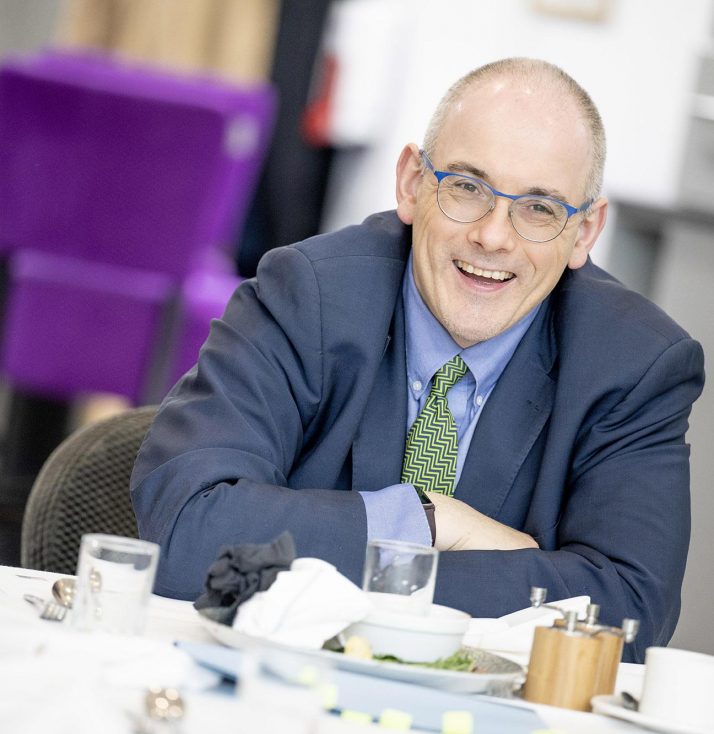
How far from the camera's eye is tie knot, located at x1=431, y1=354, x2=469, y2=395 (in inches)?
72.4

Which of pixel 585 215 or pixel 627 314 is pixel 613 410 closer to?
pixel 627 314

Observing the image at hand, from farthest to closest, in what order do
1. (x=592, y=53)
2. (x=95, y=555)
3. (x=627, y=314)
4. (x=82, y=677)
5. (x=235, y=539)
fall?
(x=592, y=53) < (x=627, y=314) < (x=235, y=539) < (x=95, y=555) < (x=82, y=677)

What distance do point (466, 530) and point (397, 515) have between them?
0.10m

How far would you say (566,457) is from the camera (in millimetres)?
1758

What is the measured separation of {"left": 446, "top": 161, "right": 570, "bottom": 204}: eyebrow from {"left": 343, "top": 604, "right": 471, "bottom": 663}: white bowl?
0.84 meters

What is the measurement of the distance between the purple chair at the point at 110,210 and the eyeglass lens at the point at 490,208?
1.92 m

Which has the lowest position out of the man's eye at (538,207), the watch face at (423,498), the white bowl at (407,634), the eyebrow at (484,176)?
the watch face at (423,498)

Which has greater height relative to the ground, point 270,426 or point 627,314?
point 627,314

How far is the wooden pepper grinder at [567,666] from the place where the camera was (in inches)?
40.9

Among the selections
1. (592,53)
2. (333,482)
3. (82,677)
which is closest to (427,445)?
(333,482)

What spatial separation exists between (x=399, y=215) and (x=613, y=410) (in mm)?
420

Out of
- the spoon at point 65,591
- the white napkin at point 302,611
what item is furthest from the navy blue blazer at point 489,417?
the white napkin at point 302,611

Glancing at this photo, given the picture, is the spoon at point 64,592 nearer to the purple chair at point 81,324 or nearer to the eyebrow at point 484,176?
the eyebrow at point 484,176

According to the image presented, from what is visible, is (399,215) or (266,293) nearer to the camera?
(266,293)
